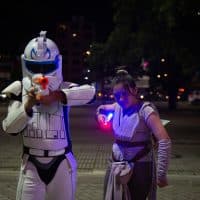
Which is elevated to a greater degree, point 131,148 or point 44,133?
point 44,133

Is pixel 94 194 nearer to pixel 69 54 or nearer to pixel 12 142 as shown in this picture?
pixel 12 142

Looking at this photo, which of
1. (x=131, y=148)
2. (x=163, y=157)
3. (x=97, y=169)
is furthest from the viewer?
(x=97, y=169)

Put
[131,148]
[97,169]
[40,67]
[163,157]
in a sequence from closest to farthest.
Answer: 1. [40,67]
2. [163,157]
3. [131,148]
4. [97,169]

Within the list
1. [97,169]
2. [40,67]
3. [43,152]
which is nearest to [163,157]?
[43,152]

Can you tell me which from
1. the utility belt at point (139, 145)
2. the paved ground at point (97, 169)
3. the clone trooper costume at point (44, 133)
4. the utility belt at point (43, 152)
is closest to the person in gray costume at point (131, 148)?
the utility belt at point (139, 145)

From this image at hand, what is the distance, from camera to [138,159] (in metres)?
5.21

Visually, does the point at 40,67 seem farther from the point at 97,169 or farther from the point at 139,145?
the point at 97,169

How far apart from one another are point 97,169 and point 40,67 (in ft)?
23.7

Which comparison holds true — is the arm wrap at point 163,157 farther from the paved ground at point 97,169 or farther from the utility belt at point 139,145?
the paved ground at point 97,169

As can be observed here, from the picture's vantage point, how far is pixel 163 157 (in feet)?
16.4

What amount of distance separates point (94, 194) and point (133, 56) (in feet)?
84.0

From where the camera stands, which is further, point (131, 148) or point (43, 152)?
point (131, 148)

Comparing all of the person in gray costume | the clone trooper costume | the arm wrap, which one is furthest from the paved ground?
the clone trooper costume

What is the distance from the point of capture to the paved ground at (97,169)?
9586mm
